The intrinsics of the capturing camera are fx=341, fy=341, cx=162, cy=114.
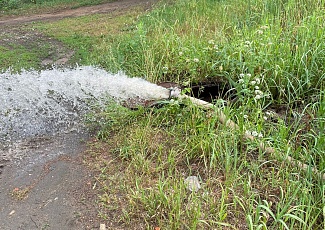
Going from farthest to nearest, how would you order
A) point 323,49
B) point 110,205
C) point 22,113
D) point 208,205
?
point 22,113, point 323,49, point 110,205, point 208,205

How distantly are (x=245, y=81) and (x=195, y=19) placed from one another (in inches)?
104

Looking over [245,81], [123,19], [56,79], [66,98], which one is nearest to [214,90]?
[245,81]

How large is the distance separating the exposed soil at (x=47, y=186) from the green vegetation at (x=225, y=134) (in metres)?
0.14

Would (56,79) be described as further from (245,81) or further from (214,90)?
(245,81)

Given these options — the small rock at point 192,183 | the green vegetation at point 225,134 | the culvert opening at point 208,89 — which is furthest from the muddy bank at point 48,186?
the culvert opening at point 208,89

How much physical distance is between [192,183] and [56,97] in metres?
2.15

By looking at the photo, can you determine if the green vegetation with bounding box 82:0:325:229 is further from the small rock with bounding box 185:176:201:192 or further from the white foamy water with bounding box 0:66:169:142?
the white foamy water with bounding box 0:66:169:142

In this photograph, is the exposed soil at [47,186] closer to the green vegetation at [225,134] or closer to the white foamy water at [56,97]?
the green vegetation at [225,134]

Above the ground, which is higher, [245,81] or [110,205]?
[245,81]

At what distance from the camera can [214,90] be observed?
3.84 m

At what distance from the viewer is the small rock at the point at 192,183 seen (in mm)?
2531

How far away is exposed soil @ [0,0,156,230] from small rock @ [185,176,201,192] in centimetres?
70

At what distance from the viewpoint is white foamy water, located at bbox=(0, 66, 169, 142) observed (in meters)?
3.60

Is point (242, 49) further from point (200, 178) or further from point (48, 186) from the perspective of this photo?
point (48, 186)
